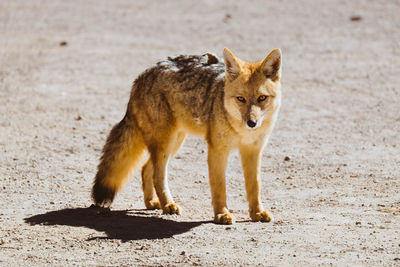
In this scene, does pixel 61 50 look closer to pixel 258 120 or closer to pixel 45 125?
pixel 45 125

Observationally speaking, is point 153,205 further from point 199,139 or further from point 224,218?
point 199,139

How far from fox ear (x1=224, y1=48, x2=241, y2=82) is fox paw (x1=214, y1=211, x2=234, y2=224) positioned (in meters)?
1.30

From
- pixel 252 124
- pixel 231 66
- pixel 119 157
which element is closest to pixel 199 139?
pixel 119 157

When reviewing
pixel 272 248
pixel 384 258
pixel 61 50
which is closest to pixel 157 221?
pixel 272 248

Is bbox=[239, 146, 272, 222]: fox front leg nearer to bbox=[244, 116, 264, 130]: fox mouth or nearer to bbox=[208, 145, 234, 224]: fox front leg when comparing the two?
bbox=[208, 145, 234, 224]: fox front leg

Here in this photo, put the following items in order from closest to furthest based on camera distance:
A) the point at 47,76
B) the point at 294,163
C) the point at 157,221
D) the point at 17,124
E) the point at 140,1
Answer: the point at 157,221, the point at 294,163, the point at 17,124, the point at 47,76, the point at 140,1

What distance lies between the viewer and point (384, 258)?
523 cm

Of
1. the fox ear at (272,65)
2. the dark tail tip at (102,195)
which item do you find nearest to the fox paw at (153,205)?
the dark tail tip at (102,195)

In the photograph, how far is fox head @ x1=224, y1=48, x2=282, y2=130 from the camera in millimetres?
6117

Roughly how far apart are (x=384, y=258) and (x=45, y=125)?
6.01 m

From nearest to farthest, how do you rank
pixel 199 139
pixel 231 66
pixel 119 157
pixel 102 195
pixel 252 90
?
pixel 252 90 < pixel 231 66 < pixel 102 195 < pixel 119 157 < pixel 199 139

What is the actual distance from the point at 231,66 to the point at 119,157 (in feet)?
5.13

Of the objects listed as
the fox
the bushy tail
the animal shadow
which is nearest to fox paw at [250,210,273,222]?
the fox

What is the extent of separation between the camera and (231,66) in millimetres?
6383
